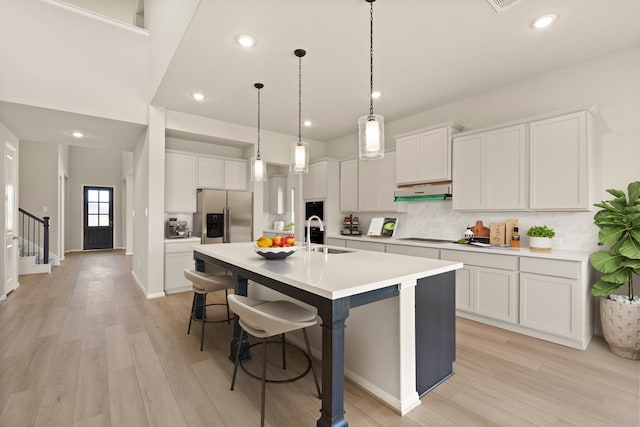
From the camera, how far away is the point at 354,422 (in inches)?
68.5

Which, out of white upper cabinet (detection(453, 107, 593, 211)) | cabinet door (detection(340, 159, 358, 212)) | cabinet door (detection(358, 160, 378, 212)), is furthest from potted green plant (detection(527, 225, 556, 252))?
cabinet door (detection(340, 159, 358, 212))

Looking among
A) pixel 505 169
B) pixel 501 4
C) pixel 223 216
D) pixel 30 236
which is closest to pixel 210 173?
pixel 223 216

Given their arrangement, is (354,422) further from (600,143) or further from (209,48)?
(600,143)

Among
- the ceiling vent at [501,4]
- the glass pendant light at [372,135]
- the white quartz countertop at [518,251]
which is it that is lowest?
the white quartz countertop at [518,251]

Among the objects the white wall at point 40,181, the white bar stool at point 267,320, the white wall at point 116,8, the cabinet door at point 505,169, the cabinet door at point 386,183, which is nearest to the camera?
the white bar stool at point 267,320

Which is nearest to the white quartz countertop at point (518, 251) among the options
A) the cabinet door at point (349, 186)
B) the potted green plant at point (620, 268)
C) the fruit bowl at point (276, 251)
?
the potted green plant at point (620, 268)

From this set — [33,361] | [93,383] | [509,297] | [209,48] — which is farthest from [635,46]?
[33,361]

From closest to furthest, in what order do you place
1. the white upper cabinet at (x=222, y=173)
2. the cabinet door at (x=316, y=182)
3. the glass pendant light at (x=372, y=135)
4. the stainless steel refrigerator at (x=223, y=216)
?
the glass pendant light at (x=372, y=135) → the stainless steel refrigerator at (x=223, y=216) → the white upper cabinet at (x=222, y=173) → the cabinet door at (x=316, y=182)

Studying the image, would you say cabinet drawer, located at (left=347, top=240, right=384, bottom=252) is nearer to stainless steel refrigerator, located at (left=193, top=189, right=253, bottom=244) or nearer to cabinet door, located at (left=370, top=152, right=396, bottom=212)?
cabinet door, located at (left=370, top=152, right=396, bottom=212)

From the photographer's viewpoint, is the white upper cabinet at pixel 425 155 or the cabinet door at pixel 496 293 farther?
the white upper cabinet at pixel 425 155

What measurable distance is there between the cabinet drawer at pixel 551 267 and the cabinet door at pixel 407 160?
173 cm

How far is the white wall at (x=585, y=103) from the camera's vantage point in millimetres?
2881

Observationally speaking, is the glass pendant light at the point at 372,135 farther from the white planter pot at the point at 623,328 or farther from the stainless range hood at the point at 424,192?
the white planter pot at the point at 623,328

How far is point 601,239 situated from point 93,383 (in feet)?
13.8
